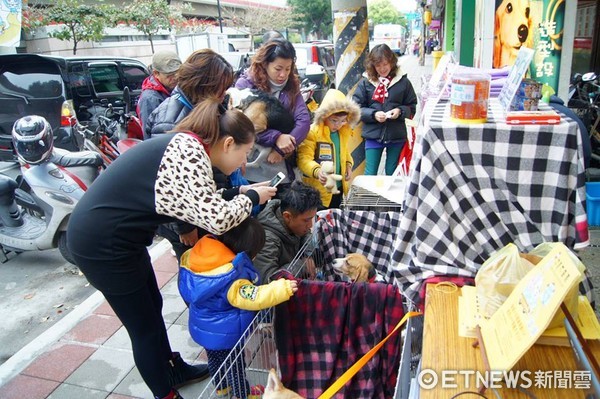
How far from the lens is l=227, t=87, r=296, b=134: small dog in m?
2.83

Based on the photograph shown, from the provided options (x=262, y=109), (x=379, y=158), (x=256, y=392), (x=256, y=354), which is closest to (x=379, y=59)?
(x=379, y=158)

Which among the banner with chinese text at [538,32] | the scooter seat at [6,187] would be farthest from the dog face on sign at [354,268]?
the scooter seat at [6,187]

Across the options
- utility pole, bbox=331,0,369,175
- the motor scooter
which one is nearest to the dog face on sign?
the motor scooter

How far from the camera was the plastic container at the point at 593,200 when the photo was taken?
3480 mm

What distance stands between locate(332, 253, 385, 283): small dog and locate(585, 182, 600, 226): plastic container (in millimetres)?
2090

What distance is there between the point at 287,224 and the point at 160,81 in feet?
5.53

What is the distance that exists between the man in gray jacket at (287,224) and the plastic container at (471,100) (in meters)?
1.02

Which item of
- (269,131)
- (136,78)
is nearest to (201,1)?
(136,78)

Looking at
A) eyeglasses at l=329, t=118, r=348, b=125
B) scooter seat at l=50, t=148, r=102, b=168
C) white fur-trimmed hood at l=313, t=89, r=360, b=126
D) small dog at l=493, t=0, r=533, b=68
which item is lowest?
scooter seat at l=50, t=148, r=102, b=168

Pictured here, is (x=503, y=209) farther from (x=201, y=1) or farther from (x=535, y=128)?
(x=201, y=1)

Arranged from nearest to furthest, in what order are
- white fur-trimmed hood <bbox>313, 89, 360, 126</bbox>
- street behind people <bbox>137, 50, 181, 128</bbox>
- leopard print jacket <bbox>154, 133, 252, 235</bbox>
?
leopard print jacket <bbox>154, 133, 252, 235</bbox> → white fur-trimmed hood <bbox>313, 89, 360, 126</bbox> → street behind people <bbox>137, 50, 181, 128</bbox>

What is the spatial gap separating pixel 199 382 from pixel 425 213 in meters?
1.80

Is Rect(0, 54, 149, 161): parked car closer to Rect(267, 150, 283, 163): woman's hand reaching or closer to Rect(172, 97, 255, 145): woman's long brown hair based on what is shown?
Rect(267, 150, 283, 163): woman's hand reaching

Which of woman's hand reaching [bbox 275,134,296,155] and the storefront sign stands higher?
the storefront sign
